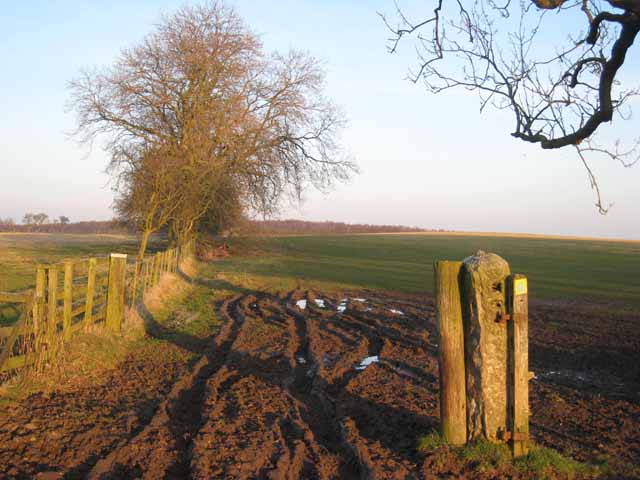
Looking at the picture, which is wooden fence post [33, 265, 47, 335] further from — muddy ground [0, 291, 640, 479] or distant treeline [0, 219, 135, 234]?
distant treeline [0, 219, 135, 234]

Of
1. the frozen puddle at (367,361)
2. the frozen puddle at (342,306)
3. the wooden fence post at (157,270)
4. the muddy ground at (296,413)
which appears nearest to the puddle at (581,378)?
the muddy ground at (296,413)

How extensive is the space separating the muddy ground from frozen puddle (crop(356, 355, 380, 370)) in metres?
0.03

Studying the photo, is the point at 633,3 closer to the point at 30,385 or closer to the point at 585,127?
the point at 585,127

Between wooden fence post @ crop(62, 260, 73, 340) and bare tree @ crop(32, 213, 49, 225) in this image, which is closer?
wooden fence post @ crop(62, 260, 73, 340)

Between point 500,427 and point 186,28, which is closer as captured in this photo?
point 500,427

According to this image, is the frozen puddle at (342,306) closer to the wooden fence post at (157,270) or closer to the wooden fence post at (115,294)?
the wooden fence post at (157,270)

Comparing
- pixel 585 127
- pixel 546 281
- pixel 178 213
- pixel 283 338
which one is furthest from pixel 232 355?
pixel 546 281

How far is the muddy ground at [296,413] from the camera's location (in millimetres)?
5199

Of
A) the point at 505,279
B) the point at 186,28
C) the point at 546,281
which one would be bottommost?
the point at 546,281

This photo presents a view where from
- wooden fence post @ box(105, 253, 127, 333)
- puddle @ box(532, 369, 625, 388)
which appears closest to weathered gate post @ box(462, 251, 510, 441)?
puddle @ box(532, 369, 625, 388)

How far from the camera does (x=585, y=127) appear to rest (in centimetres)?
799

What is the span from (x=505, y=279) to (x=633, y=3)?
3718 mm

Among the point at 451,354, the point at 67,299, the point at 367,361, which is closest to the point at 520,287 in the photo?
the point at 451,354

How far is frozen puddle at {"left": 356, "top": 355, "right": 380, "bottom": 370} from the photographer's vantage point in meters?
9.30
